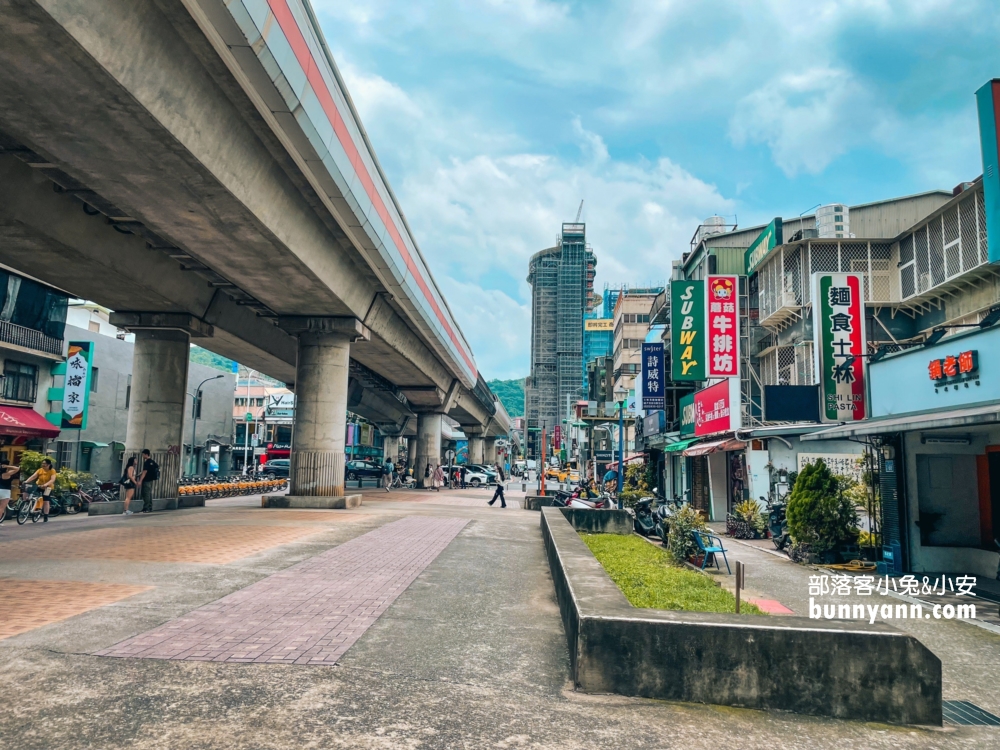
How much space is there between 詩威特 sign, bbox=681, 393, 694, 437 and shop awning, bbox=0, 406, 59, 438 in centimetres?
2684

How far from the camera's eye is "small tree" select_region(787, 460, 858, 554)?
13.7 metres

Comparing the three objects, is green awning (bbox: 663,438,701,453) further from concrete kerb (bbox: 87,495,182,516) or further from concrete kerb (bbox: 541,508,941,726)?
concrete kerb (bbox: 541,508,941,726)

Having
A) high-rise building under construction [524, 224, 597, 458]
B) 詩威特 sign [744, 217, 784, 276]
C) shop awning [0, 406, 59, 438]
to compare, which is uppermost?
high-rise building under construction [524, 224, 597, 458]

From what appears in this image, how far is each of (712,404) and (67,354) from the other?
29548mm

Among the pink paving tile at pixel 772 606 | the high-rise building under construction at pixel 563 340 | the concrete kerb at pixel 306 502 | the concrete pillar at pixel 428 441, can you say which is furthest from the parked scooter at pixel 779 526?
the high-rise building under construction at pixel 563 340

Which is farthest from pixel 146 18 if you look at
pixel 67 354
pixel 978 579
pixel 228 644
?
pixel 67 354

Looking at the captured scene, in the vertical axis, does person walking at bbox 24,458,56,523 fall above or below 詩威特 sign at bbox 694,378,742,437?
below

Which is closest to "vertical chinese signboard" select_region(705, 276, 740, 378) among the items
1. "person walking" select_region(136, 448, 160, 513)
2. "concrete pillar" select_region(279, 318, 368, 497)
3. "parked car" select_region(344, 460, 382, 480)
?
"concrete pillar" select_region(279, 318, 368, 497)

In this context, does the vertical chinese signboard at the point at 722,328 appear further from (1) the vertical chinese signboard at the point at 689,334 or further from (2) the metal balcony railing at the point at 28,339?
→ (2) the metal balcony railing at the point at 28,339

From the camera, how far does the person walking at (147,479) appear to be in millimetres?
19625

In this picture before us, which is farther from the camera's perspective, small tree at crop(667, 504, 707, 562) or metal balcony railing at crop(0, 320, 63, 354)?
metal balcony railing at crop(0, 320, 63, 354)

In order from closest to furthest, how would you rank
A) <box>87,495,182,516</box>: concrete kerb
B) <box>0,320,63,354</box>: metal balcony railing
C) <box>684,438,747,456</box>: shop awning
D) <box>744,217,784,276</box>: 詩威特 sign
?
1. <box>87,495,182,516</box>: concrete kerb
2. <box>684,438,747,456</box>: shop awning
3. <box>744,217,784,276</box>: 詩威特 sign
4. <box>0,320,63,354</box>: metal balcony railing

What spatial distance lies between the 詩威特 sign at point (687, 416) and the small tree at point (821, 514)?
560 inches

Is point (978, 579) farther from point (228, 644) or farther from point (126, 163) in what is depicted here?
point (126, 163)
